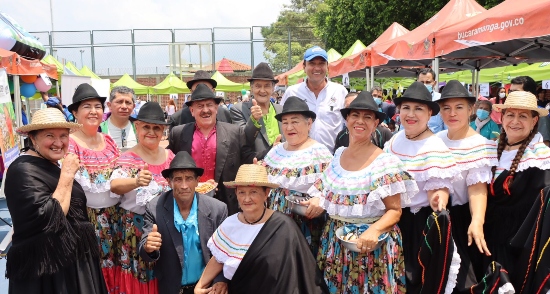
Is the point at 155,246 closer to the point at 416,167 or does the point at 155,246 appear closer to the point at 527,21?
the point at 416,167

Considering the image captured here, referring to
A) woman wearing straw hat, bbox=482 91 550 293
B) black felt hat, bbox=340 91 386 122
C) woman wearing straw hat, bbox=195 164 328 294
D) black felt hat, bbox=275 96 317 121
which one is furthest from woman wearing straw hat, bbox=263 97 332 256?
woman wearing straw hat, bbox=482 91 550 293

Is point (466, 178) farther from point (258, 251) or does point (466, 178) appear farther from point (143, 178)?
point (143, 178)

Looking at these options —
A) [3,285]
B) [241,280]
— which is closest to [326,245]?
[241,280]

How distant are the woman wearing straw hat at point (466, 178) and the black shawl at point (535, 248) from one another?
23 centimetres

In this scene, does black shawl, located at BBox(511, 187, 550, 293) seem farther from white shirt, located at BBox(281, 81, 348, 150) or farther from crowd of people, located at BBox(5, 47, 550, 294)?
white shirt, located at BBox(281, 81, 348, 150)

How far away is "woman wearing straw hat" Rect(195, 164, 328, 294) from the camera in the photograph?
2.81m

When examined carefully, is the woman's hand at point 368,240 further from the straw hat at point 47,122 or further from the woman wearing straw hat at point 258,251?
the straw hat at point 47,122

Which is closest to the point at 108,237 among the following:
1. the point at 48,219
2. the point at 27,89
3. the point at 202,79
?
the point at 48,219

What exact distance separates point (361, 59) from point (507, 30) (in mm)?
5310

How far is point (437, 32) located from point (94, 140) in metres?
5.17

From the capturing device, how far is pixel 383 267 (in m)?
2.79

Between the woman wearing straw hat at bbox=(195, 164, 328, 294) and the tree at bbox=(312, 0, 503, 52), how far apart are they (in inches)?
606

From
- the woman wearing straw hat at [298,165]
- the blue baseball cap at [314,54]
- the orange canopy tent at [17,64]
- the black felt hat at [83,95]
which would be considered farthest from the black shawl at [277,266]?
the orange canopy tent at [17,64]

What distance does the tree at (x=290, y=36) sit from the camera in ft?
93.5
